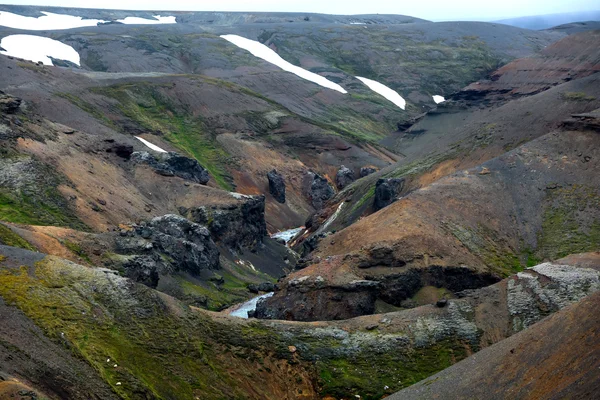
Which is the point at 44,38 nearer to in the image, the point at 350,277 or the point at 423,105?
the point at 423,105

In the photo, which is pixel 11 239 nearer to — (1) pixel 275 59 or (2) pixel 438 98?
(2) pixel 438 98

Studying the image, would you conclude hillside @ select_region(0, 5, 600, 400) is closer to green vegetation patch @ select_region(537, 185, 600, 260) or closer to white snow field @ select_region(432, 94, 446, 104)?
green vegetation patch @ select_region(537, 185, 600, 260)

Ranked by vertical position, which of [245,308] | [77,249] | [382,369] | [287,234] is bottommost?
[287,234]

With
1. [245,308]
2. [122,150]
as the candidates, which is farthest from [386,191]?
[122,150]

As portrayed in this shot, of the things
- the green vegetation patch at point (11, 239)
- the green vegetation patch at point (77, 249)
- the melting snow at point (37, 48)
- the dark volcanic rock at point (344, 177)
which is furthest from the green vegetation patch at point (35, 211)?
the melting snow at point (37, 48)

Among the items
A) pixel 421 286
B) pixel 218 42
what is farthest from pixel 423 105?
pixel 421 286

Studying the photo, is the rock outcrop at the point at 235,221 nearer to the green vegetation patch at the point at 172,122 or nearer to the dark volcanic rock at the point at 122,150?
the dark volcanic rock at the point at 122,150

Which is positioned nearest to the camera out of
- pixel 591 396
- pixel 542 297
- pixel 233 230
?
Result: pixel 591 396
